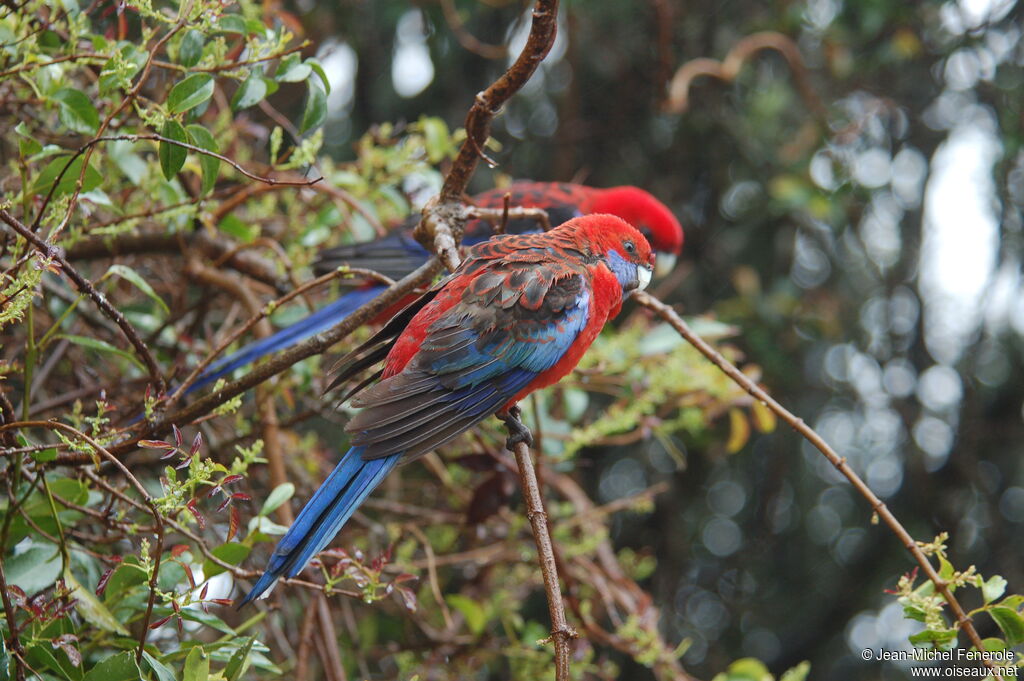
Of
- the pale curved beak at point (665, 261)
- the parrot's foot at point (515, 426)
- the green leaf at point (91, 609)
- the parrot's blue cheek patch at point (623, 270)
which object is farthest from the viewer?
the pale curved beak at point (665, 261)

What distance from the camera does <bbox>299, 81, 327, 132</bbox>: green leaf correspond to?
5.94ft

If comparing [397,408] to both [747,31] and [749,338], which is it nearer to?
[749,338]

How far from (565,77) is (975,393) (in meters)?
2.12

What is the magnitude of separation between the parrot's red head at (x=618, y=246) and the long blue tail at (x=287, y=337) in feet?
1.67

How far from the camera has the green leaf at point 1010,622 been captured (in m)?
1.48

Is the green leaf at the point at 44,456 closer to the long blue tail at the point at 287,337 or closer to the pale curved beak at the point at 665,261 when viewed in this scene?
the long blue tail at the point at 287,337

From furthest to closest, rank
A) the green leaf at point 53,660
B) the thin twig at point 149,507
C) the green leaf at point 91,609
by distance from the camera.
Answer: the green leaf at point 91,609, the green leaf at point 53,660, the thin twig at point 149,507

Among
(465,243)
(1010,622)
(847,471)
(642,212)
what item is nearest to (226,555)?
(847,471)

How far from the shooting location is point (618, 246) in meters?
2.21

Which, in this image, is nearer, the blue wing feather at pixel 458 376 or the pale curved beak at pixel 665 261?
the blue wing feather at pixel 458 376

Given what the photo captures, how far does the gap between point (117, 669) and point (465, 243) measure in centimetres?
186

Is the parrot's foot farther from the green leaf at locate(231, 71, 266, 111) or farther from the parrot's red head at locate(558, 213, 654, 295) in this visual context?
the green leaf at locate(231, 71, 266, 111)

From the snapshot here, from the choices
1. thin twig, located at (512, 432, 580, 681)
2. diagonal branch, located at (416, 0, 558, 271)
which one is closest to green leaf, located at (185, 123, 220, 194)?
diagonal branch, located at (416, 0, 558, 271)

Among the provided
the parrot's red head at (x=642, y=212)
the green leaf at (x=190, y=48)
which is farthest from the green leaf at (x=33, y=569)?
the parrot's red head at (x=642, y=212)
